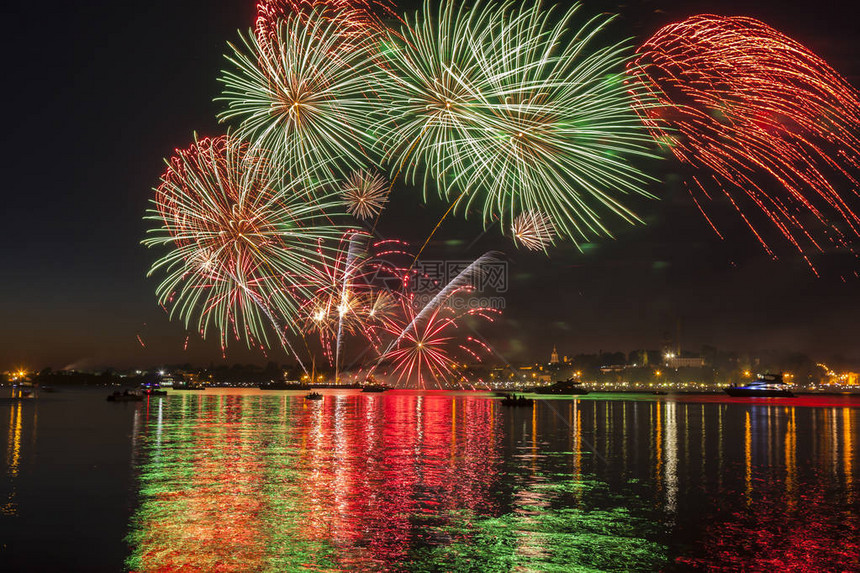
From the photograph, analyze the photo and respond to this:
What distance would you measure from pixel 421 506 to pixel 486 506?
4.89 ft

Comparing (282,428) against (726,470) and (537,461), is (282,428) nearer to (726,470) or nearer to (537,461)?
(537,461)

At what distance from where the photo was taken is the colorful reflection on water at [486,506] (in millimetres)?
11383

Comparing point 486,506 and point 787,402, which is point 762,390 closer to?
point 787,402

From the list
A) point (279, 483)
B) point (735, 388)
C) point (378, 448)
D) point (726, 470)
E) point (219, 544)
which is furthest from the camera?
point (735, 388)

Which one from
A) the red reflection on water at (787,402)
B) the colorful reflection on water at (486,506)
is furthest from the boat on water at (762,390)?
the colorful reflection on water at (486,506)

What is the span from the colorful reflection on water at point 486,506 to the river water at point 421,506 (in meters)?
0.06

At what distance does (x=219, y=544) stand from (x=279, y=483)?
22.6ft

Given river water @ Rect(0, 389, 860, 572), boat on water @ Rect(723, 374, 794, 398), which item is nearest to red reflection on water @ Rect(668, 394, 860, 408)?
boat on water @ Rect(723, 374, 794, 398)

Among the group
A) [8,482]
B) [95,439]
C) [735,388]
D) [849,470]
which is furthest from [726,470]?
[735,388]

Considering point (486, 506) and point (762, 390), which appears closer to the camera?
point (486, 506)

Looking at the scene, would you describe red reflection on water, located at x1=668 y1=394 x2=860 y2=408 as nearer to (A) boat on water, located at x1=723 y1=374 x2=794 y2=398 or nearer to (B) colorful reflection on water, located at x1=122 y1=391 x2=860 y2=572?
(A) boat on water, located at x1=723 y1=374 x2=794 y2=398

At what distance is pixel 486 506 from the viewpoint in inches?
621

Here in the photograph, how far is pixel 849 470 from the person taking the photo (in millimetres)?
23766

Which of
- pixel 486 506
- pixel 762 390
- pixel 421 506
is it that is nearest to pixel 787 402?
pixel 762 390
